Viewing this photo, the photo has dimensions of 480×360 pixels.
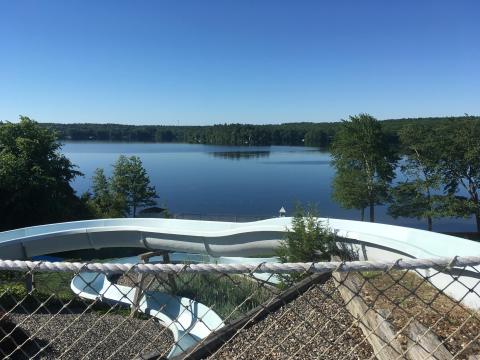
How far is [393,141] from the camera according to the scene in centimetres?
3638

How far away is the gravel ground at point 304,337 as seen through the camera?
4.62 meters

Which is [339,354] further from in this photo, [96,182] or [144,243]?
[96,182]

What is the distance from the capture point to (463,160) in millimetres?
26031

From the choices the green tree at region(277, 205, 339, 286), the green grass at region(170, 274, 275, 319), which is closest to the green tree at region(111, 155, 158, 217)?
the green grass at region(170, 274, 275, 319)

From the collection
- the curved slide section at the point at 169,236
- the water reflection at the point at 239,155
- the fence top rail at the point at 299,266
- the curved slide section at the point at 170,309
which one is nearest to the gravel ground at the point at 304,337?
the curved slide section at the point at 170,309

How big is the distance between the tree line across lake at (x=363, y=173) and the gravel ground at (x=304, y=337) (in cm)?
2163

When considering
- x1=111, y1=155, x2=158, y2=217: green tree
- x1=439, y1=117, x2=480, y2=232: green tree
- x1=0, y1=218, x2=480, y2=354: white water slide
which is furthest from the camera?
x1=111, y1=155, x2=158, y2=217: green tree

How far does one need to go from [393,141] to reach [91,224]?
98.2 ft

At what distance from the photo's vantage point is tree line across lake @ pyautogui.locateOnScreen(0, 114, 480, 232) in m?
24.1

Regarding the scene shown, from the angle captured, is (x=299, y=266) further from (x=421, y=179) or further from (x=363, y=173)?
(x=363, y=173)

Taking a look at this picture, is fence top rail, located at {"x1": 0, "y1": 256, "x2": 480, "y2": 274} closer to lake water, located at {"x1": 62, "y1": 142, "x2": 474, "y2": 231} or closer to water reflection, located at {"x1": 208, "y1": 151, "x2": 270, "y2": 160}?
lake water, located at {"x1": 62, "y1": 142, "x2": 474, "y2": 231}

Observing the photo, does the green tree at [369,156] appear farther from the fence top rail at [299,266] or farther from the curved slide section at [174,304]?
the fence top rail at [299,266]

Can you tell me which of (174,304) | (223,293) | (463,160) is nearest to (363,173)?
(463,160)

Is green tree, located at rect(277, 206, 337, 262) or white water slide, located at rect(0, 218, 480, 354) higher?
green tree, located at rect(277, 206, 337, 262)
